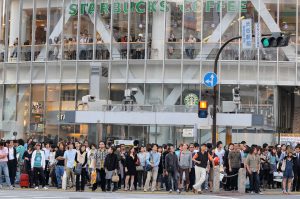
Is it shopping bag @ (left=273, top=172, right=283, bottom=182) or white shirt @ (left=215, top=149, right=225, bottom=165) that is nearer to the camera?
white shirt @ (left=215, top=149, right=225, bottom=165)

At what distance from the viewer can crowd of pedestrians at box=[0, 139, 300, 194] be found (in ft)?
82.4

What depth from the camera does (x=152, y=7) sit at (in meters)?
43.9

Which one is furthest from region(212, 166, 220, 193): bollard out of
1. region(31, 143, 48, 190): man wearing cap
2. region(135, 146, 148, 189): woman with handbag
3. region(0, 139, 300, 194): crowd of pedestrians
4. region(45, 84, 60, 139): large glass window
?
region(45, 84, 60, 139): large glass window

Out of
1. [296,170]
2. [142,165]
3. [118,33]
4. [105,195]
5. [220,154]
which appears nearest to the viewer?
[105,195]

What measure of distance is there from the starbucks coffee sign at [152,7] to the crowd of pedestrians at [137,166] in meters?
17.2

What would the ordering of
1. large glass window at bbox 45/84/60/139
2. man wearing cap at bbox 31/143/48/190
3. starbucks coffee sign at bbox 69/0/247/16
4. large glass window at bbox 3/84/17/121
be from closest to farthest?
man wearing cap at bbox 31/143/48/190 < starbucks coffee sign at bbox 69/0/247/16 < large glass window at bbox 45/84/60/139 < large glass window at bbox 3/84/17/121

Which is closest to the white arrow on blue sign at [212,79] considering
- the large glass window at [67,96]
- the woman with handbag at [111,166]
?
the woman with handbag at [111,166]

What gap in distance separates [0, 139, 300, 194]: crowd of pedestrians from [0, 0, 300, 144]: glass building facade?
14.2 metres

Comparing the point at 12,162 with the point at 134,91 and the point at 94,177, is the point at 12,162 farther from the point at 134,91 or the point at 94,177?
the point at 134,91

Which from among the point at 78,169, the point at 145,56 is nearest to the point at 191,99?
the point at 145,56

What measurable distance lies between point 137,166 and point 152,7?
19.4 metres

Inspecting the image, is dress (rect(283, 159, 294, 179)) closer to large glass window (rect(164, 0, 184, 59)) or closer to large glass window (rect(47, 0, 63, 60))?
large glass window (rect(164, 0, 184, 59))

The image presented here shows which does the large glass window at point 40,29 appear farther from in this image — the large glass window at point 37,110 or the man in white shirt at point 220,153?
the man in white shirt at point 220,153

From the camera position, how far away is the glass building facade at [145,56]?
42875mm
